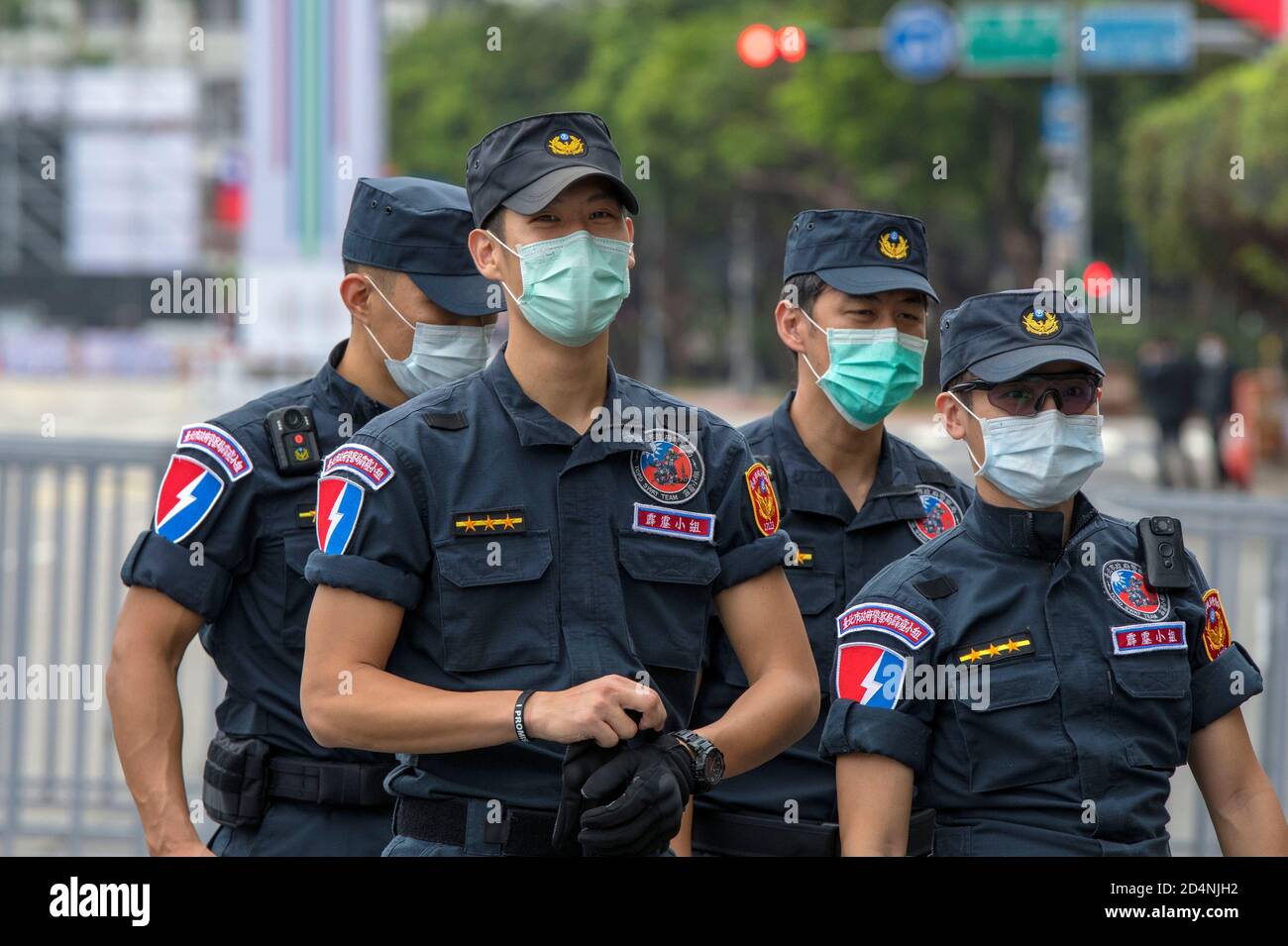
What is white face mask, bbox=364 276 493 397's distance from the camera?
373cm

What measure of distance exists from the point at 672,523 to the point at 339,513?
537 millimetres

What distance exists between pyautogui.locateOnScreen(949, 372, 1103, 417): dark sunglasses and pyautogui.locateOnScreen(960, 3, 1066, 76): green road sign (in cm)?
2060

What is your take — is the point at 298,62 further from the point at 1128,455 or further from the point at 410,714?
the point at 410,714

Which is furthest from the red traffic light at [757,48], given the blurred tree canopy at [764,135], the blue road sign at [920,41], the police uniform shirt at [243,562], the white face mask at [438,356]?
the police uniform shirt at [243,562]

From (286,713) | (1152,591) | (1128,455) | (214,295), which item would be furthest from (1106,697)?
(1128,455)

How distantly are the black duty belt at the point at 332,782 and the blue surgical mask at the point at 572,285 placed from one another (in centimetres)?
96

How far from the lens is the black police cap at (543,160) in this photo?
2924 mm

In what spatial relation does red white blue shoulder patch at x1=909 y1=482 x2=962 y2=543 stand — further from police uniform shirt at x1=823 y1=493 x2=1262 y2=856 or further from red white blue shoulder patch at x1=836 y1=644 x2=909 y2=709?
red white blue shoulder patch at x1=836 y1=644 x2=909 y2=709

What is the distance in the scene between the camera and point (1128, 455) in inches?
1052

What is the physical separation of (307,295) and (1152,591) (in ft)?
61.9

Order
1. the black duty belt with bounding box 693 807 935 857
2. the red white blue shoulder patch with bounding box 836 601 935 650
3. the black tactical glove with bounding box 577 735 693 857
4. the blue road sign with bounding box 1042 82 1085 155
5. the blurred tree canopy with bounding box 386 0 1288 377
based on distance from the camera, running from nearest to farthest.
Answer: the black tactical glove with bounding box 577 735 693 857 → the red white blue shoulder patch with bounding box 836 601 935 650 → the black duty belt with bounding box 693 807 935 857 → the blue road sign with bounding box 1042 82 1085 155 → the blurred tree canopy with bounding box 386 0 1288 377

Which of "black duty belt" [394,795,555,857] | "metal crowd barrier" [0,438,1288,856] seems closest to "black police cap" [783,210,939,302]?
"black duty belt" [394,795,555,857]

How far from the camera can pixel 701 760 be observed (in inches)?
108
